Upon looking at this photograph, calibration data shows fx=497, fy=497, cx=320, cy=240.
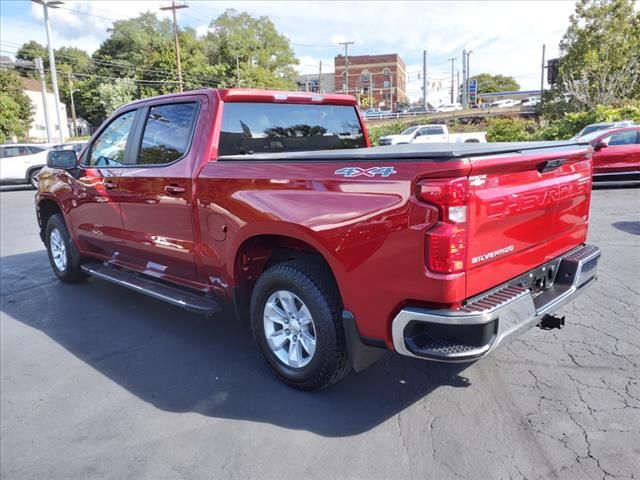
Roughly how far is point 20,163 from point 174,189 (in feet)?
55.7

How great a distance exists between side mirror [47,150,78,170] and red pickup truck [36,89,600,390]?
0.36 meters

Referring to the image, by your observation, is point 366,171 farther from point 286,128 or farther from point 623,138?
point 623,138

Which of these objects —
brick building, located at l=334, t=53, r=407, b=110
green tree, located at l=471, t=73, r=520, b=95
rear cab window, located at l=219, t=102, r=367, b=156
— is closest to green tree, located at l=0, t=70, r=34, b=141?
rear cab window, located at l=219, t=102, r=367, b=156

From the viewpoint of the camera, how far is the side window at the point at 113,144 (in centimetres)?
472

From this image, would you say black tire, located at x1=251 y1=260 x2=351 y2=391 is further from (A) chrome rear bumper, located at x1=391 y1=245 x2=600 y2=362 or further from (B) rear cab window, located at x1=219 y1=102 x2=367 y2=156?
(B) rear cab window, located at x1=219 y1=102 x2=367 y2=156

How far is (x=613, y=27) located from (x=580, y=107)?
452 centimetres

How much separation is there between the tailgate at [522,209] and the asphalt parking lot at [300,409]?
2.84 ft

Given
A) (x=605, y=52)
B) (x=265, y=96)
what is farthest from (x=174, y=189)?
(x=605, y=52)

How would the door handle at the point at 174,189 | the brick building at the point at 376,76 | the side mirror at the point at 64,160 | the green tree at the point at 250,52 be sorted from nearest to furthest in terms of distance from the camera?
the door handle at the point at 174,189 → the side mirror at the point at 64,160 → the green tree at the point at 250,52 → the brick building at the point at 376,76

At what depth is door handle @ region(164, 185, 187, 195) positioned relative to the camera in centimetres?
384

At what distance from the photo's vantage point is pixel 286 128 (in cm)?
439

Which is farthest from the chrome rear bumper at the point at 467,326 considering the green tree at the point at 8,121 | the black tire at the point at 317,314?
the green tree at the point at 8,121

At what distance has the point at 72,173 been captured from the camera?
17.4 feet

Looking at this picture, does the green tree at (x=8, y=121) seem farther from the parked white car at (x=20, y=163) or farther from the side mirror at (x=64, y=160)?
the side mirror at (x=64, y=160)
